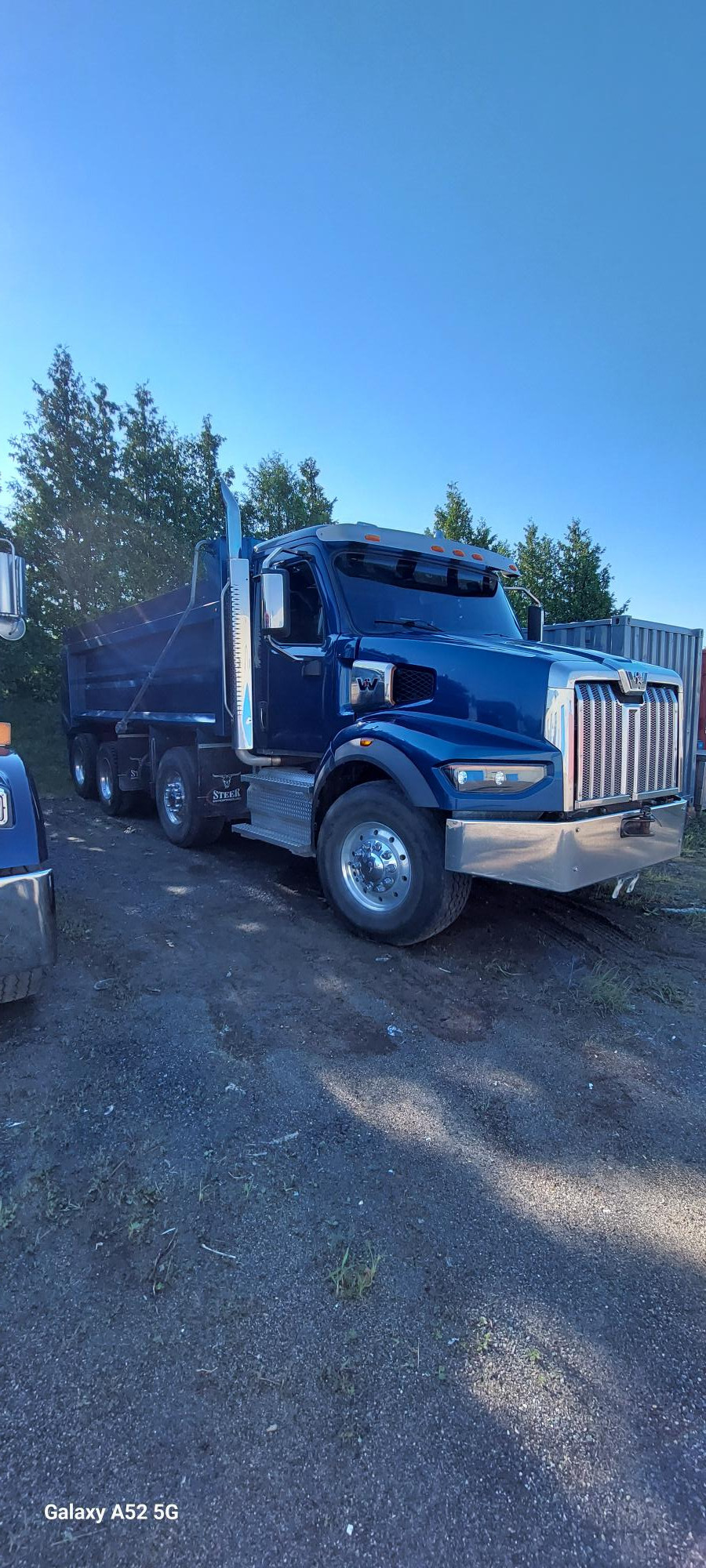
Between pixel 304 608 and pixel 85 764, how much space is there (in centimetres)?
629

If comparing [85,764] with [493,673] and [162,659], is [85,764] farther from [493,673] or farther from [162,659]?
[493,673]

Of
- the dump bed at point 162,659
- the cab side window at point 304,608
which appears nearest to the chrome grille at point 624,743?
the cab side window at point 304,608

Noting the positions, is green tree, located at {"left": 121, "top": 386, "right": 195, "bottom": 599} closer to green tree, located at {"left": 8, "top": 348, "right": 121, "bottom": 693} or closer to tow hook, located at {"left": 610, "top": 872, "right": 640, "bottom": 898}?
green tree, located at {"left": 8, "top": 348, "right": 121, "bottom": 693}

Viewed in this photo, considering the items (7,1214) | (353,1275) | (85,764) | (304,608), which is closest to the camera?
(353,1275)

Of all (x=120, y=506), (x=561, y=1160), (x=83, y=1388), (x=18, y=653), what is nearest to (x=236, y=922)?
(x=561, y=1160)

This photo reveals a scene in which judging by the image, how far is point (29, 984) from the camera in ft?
10.2

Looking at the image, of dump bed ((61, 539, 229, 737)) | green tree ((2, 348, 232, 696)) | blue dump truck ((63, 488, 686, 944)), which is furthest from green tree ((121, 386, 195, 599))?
Answer: blue dump truck ((63, 488, 686, 944))

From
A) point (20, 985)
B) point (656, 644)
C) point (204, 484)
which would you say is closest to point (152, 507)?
point (204, 484)

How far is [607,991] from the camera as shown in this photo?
12.3ft

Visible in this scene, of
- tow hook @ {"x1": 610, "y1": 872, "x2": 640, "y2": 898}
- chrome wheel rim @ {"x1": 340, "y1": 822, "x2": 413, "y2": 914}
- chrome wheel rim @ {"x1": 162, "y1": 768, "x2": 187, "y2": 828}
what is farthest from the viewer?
chrome wheel rim @ {"x1": 162, "y1": 768, "x2": 187, "y2": 828}

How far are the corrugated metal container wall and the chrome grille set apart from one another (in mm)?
4280


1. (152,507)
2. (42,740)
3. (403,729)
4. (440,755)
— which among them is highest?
(152,507)

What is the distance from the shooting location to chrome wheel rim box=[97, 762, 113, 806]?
9.23 m

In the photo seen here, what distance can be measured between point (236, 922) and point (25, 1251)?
9.55 feet
